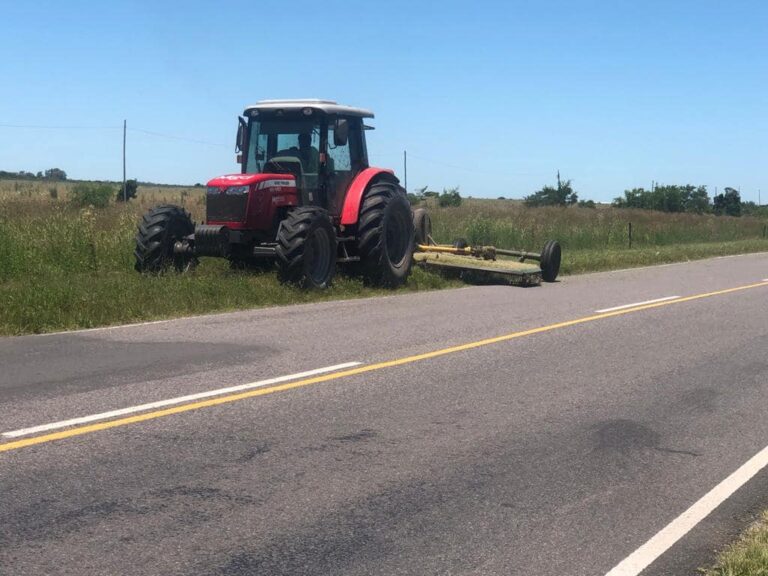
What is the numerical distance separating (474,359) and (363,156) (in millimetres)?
7522

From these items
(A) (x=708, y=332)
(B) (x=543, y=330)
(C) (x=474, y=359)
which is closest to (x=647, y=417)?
(C) (x=474, y=359)

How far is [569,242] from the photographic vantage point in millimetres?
31844

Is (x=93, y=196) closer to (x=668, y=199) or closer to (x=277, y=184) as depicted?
(x=277, y=184)

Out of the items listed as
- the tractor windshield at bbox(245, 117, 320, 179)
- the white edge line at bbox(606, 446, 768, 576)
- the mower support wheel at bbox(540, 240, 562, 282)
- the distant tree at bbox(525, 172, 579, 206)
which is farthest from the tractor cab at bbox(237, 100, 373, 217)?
the distant tree at bbox(525, 172, 579, 206)

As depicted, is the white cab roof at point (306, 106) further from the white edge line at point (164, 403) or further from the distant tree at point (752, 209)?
the distant tree at point (752, 209)

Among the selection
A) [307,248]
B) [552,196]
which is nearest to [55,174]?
[552,196]

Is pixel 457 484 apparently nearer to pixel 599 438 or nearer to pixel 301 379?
pixel 599 438

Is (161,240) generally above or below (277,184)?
below

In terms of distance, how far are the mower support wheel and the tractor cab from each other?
227 inches

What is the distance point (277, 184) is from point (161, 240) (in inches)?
79.0

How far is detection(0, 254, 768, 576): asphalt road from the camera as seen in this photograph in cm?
461

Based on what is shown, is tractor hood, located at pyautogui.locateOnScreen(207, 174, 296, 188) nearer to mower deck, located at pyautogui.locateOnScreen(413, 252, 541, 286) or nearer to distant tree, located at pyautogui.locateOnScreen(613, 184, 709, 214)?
mower deck, located at pyautogui.locateOnScreen(413, 252, 541, 286)

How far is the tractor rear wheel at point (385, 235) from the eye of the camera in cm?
1559

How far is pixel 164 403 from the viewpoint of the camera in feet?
23.4
